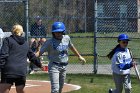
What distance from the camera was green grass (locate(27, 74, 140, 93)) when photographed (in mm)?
12430

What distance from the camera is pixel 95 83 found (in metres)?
13.6

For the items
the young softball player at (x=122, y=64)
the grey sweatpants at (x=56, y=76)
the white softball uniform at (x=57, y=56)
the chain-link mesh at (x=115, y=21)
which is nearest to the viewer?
the grey sweatpants at (x=56, y=76)

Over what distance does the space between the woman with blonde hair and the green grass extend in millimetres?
3283

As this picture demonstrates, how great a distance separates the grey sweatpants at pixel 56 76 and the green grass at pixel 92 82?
7.66 feet

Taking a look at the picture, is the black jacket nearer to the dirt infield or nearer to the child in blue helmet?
the child in blue helmet

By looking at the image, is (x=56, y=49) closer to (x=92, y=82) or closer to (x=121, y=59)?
(x=121, y=59)

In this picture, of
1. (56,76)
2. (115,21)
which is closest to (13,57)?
(56,76)

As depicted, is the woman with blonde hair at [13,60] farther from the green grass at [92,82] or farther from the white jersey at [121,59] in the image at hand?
the green grass at [92,82]

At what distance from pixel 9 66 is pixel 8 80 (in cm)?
27

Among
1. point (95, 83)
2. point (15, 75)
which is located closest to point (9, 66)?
point (15, 75)

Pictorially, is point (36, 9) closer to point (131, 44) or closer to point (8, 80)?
point (131, 44)

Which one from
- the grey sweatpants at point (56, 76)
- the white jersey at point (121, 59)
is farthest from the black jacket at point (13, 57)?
the white jersey at point (121, 59)

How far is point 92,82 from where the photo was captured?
1381 centimetres

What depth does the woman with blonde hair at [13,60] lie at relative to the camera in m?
8.88
